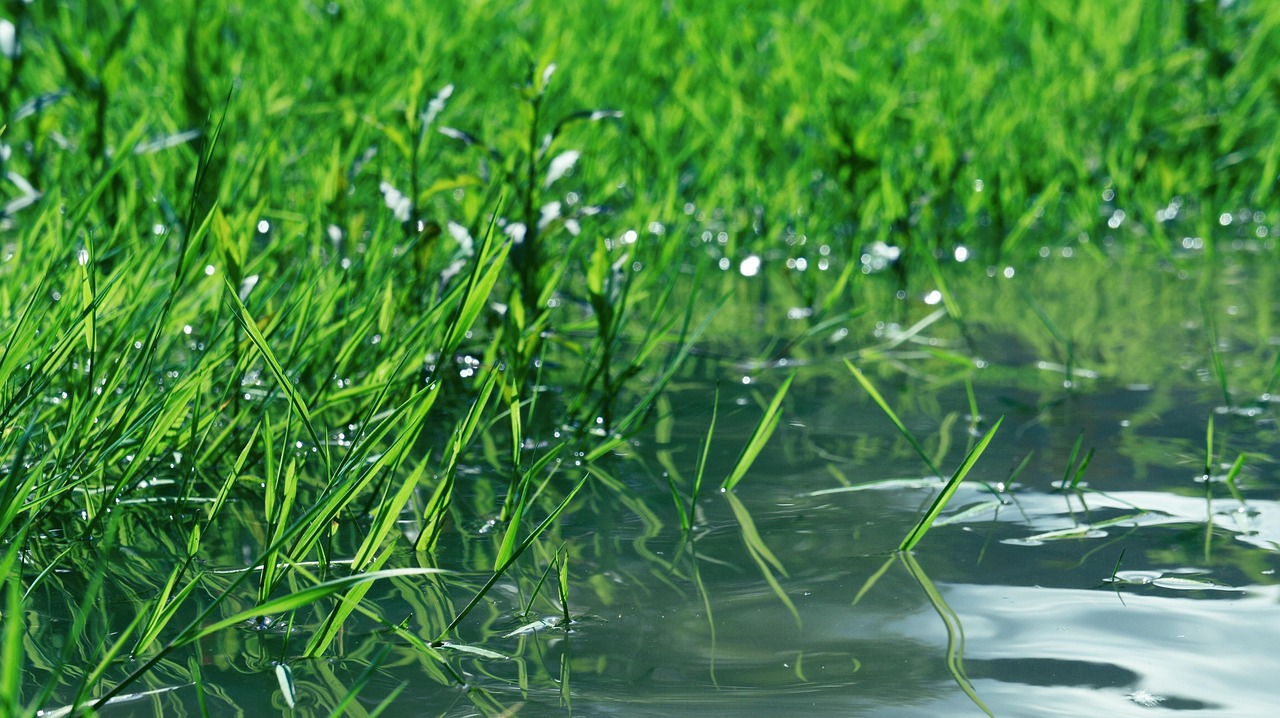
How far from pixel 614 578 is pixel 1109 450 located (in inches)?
28.6

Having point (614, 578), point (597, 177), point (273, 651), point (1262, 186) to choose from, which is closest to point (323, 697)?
point (273, 651)

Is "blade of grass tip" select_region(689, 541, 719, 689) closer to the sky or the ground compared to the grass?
closer to the ground

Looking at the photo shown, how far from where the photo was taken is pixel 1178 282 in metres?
2.43

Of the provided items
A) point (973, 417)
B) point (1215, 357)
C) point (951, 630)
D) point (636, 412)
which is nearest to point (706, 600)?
point (951, 630)

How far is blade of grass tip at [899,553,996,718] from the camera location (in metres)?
1.09

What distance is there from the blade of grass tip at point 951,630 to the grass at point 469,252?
152 mm

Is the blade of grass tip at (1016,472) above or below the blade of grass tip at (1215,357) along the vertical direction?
below

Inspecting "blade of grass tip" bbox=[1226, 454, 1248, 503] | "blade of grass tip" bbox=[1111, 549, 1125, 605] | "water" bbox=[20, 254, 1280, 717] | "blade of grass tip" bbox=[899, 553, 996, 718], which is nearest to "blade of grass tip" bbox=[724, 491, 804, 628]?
"water" bbox=[20, 254, 1280, 717]

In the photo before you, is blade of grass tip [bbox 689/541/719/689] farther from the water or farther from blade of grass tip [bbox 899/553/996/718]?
blade of grass tip [bbox 899/553/996/718]

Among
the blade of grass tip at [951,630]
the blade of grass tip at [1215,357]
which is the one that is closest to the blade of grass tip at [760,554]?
the blade of grass tip at [951,630]

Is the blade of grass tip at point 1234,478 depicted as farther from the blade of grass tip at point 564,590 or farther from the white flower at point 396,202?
the white flower at point 396,202

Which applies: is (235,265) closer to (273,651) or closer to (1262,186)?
(273,651)

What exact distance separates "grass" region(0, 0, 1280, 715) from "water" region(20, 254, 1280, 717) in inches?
0.8

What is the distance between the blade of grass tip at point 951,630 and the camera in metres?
1.09
